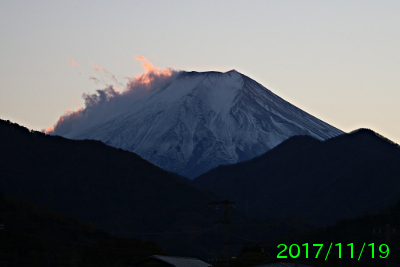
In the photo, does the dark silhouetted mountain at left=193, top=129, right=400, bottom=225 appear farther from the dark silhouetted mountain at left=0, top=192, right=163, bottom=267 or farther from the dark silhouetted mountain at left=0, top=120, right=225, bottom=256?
the dark silhouetted mountain at left=0, top=192, right=163, bottom=267

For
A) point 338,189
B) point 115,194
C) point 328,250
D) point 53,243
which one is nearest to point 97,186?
point 115,194

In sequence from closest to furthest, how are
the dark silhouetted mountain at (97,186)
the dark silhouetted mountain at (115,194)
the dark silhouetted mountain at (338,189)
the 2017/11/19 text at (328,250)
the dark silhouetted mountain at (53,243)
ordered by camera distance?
the dark silhouetted mountain at (53,243) < the 2017/11/19 text at (328,250) < the dark silhouetted mountain at (115,194) < the dark silhouetted mountain at (97,186) < the dark silhouetted mountain at (338,189)

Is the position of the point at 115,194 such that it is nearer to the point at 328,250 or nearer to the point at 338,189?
the point at 338,189

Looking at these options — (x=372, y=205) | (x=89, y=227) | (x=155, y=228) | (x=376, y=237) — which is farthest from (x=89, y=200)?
(x=376, y=237)

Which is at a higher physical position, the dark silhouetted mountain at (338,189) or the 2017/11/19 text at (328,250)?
the dark silhouetted mountain at (338,189)

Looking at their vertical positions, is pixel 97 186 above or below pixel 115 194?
above

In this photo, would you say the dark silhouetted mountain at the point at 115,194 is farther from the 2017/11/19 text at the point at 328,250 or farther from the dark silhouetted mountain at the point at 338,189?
the 2017/11/19 text at the point at 328,250

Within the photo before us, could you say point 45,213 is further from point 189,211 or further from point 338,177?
point 338,177

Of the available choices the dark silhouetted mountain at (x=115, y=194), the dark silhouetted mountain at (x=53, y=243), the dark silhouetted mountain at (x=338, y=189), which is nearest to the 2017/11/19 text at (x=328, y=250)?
the dark silhouetted mountain at (x=53, y=243)

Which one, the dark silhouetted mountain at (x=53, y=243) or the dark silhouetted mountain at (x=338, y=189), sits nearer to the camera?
the dark silhouetted mountain at (x=53, y=243)

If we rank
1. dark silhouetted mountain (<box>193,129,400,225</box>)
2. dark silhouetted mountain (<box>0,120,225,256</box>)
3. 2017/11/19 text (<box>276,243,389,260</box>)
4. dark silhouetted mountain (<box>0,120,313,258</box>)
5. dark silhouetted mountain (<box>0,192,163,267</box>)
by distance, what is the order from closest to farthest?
1. dark silhouetted mountain (<box>0,192,163,267</box>)
2. 2017/11/19 text (<box>276,243,389,260</box>)
3. dark silhouetted mountain (<box>0,120,313,258</box>)
4. dark silhouetted mountain (<box>0,120,225,256</box>)
5. dark silhouetted mountain (<box>193,129,400,225</box>)

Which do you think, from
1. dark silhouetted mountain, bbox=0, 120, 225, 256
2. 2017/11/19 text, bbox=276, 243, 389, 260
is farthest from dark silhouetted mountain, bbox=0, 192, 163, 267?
dark silhouetted mountain, bbox=0, 120, 225, 256
